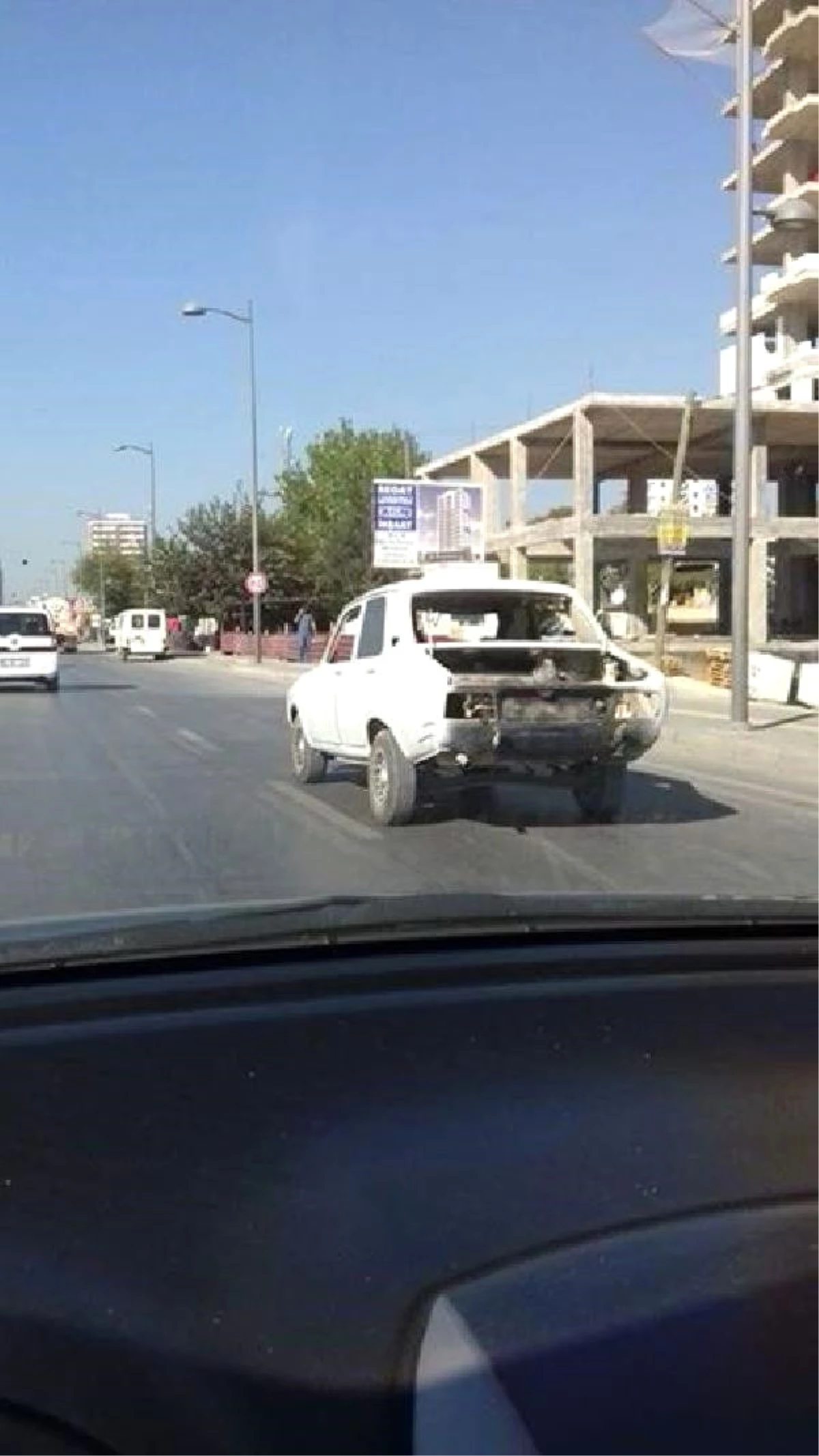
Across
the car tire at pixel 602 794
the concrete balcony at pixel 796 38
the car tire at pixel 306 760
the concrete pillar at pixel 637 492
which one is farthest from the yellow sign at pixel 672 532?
the concrete balcony at pixel 796 38

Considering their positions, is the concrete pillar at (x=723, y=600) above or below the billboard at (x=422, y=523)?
below

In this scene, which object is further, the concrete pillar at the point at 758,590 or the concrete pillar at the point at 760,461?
the concrete pillar at the point at 760,461

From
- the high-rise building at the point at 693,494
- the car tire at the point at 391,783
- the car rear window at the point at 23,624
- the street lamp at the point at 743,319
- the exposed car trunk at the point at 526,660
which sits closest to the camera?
the car tire at the point at 391,783

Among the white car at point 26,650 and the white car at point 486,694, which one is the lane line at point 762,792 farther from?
the white car at point 26,650

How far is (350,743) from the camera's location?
1200 cm

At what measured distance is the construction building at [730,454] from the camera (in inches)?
1796

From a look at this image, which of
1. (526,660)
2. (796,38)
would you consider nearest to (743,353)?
(526,660)

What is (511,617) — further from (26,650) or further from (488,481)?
(488,481)

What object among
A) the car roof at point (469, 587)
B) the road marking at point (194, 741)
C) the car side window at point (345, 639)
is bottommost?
the road marking at point (194, 741)

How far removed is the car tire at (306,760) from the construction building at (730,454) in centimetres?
1852

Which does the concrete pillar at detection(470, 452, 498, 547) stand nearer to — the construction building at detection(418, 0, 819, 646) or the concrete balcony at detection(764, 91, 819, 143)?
the construction building at detection(418, 0, 819, 646)

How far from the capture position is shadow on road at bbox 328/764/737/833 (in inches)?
447

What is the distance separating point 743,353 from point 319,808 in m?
9.19

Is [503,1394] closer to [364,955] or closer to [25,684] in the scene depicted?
[364,955]
